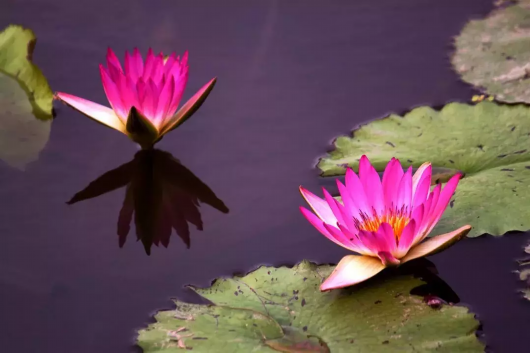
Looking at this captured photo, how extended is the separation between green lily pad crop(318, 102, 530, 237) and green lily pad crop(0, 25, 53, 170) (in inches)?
36.7

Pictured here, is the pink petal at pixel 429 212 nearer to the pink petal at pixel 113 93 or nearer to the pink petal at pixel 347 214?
the pink petal at pixel 347 214

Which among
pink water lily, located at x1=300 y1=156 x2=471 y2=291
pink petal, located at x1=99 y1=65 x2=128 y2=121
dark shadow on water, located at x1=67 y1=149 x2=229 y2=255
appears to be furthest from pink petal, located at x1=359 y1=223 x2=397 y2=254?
pink petal, located at x1=99 y1=65 x2=128 y2=121

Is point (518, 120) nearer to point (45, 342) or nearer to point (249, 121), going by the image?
point (249, 121)

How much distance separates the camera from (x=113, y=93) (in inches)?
69.3

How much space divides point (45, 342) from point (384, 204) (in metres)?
0.82

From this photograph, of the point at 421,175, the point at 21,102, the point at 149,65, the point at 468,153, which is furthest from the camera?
the point at 21,102

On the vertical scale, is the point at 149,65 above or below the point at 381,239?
above

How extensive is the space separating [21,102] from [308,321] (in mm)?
Result: 1358

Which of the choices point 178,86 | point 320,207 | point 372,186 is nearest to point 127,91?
point 178,86

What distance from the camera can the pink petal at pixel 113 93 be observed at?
1.75 meters

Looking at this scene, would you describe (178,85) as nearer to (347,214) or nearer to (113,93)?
(113,93)

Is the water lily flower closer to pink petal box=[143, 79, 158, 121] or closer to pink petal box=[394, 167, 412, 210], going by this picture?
pink petal box=[143, 79, 158, 121]

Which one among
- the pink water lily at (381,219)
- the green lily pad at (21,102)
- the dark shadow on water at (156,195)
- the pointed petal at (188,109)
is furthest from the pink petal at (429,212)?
the green lily pad at (21,102)

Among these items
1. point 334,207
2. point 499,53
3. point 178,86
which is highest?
point 178,86
